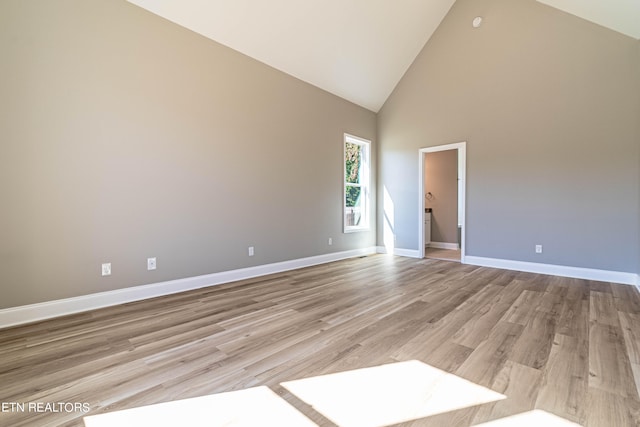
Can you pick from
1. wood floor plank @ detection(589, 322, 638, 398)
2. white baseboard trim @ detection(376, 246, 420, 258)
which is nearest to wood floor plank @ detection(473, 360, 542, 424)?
wood floor plank @ detection(589, 322, 638, 398)

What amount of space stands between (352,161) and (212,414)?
5042mm

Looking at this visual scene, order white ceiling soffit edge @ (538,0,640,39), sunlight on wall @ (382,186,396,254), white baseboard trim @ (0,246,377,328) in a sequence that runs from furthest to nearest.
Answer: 1. sunlight on wall @ (382,186,396,254)
2. white ceiling soffit edge @ (538,0,640,39)
3. white baseboard trim @ (0,246,377,328)

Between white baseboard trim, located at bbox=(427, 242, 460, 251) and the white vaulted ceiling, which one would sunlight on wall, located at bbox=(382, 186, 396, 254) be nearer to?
white baseboard trim, located at bbox=(427, 242, 460, 251)

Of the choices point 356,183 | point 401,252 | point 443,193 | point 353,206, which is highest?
point 356,183

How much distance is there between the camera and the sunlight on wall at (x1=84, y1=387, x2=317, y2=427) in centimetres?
129

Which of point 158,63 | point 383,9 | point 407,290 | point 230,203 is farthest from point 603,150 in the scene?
point 158,63

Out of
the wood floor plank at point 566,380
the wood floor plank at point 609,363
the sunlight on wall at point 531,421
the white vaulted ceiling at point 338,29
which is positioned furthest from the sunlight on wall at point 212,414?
the white vaulted ceiling at point 338,29

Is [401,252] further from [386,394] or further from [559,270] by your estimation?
[386,394]

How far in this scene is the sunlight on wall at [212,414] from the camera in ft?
4.23

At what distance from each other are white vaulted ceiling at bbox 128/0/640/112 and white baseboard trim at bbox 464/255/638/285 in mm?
2999

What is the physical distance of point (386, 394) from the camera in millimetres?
1493

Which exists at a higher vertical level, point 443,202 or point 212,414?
point 443,202

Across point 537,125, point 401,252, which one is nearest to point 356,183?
point 401,252

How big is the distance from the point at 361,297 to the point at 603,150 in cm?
382
